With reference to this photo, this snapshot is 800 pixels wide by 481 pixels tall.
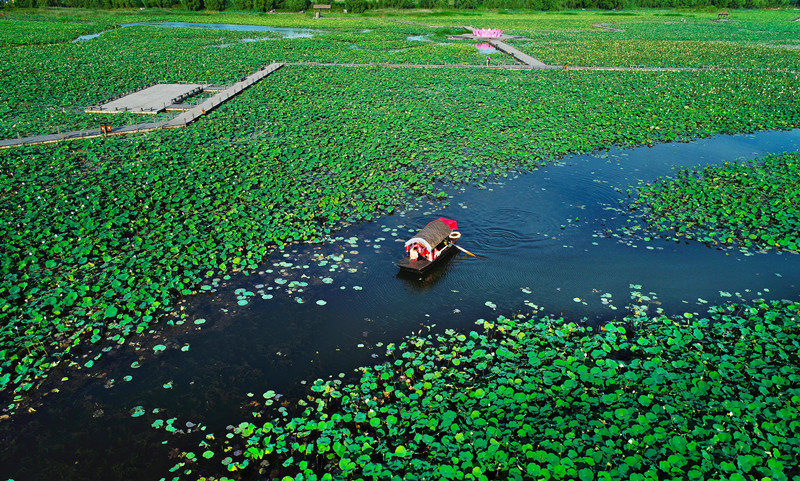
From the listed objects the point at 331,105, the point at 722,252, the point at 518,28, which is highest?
the point at 518,28

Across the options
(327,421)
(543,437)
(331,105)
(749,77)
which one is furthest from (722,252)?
(749,77)

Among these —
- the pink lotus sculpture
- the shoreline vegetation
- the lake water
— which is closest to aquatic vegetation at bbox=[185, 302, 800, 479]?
the shoreline vegetation

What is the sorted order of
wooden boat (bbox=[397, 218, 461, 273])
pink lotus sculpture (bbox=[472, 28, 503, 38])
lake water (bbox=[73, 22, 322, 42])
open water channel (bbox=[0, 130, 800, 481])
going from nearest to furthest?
open water channel (bbox=[0, 130, 800, 481]), wooden boat (bbox=[397, 218, 461, 273]), lake water (bbox=[73, 22, 322, 42]), pink lotus sculpture (bbox=[472, 28, 503, 38])

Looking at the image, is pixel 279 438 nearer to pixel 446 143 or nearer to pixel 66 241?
pixel 66 241

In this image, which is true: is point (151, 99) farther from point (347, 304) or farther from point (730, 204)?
point (730, 204)

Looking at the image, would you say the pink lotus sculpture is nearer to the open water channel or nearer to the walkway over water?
the walkway over water

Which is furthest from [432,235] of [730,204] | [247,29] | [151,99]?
[247,29]
